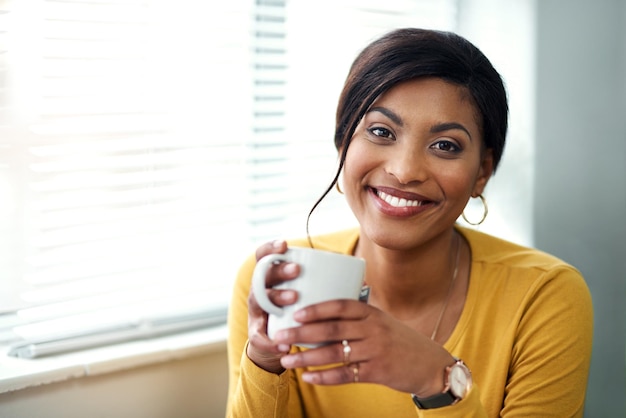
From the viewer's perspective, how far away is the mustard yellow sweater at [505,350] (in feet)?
4.51

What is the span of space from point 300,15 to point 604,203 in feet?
2.79

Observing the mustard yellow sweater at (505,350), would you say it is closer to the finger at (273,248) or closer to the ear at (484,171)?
the ear at (484,171)

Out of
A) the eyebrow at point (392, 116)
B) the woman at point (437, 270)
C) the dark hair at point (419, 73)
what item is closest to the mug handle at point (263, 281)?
the woman at point (437, 270)

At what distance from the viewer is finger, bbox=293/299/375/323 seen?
3.17 ft

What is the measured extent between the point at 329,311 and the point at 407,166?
42 cm

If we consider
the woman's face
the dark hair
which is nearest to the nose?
the woman's face

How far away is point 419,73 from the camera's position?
1.34 m

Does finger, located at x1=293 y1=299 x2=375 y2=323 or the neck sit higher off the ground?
finger, located at x1=293 y1=299 x2=375 y2=323

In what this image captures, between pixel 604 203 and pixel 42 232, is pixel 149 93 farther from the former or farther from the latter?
pixel 604 203

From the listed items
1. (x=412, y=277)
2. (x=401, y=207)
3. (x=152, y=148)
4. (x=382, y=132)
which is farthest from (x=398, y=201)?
(x=152, y=148)

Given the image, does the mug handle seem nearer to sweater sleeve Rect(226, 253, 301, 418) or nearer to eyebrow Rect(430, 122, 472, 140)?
sweater sleeve Rect(226, 253, 301, 418)

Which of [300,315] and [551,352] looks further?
[551,352]

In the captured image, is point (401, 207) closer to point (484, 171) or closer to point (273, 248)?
point (484, 171)

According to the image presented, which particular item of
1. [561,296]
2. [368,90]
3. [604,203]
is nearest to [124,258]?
[368,90]
